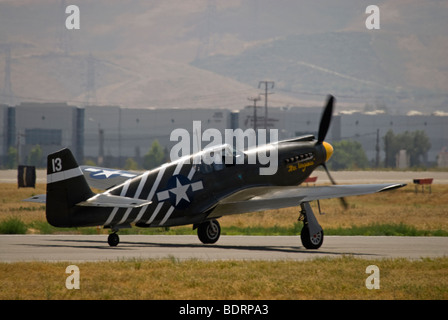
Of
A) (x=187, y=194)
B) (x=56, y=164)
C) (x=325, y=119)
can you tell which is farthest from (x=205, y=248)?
(x=325, y=119)

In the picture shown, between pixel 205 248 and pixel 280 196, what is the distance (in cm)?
298

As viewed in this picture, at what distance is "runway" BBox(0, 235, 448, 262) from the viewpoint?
2214 centimetres

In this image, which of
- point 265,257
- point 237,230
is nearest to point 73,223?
point 265,257

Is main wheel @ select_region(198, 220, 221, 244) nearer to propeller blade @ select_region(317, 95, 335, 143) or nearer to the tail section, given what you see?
propeller blade @ select_region(317, 95, 335, 143)

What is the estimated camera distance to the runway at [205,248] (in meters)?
22.1

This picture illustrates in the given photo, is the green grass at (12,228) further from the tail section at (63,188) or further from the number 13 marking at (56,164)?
the number 13 marking at (56,164)

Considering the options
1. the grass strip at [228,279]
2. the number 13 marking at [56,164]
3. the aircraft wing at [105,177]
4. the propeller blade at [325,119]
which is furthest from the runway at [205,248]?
the propeller blade at [325,119]

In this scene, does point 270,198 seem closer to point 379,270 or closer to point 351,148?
point 379,270

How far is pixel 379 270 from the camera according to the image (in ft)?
62.6

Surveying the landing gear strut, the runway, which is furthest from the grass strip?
the landing gear strut

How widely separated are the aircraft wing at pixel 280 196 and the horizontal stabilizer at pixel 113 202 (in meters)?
3.47

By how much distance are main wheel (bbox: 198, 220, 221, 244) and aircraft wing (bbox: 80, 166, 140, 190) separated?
12.4 feet
